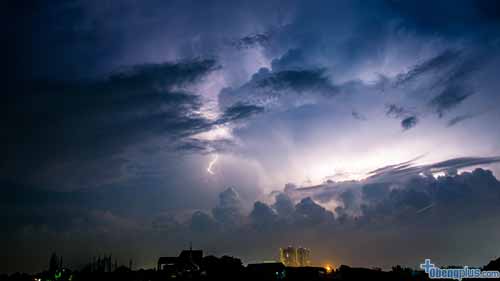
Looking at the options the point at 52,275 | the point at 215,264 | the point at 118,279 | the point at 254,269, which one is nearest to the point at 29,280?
the point at 52,275

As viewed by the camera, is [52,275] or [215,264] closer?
[215,264]

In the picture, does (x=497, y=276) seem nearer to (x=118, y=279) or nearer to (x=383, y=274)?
(x=383, y=274)

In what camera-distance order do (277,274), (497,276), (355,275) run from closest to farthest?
(497,276) → (355,275) → (277,274)

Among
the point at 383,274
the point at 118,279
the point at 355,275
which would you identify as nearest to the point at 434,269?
the point at 383,274

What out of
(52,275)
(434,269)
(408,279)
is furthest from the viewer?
(52,275)

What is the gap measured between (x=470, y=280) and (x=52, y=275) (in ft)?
282

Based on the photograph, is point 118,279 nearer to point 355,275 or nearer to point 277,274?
point 277,274

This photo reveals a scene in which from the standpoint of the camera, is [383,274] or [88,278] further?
[88,278]

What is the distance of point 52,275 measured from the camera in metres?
88.2

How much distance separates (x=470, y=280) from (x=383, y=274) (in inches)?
454

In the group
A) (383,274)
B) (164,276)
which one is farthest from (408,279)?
(164,276)

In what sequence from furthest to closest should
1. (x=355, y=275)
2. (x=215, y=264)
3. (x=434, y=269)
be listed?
1. (x=215, y=264)
2. (x=355, y=275)
3. (x=434, y=269)

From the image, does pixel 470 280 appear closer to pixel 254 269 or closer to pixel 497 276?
pixel 497 276

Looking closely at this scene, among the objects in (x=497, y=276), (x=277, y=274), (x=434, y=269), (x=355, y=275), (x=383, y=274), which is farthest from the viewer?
(x=277, y=274)
